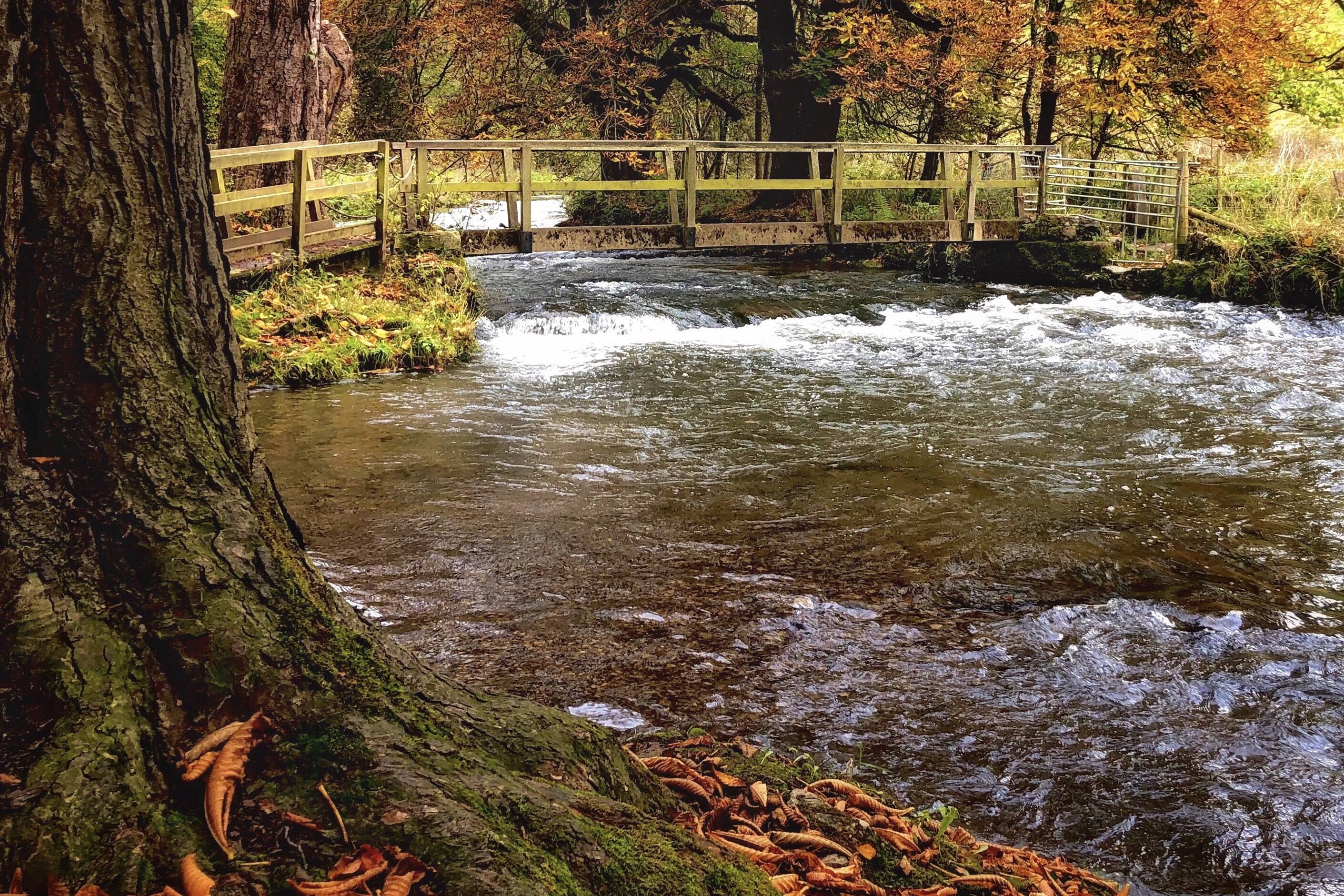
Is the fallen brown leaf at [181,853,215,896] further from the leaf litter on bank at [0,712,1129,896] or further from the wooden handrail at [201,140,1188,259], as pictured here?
the wooden handrail at [201,140,1188,259]

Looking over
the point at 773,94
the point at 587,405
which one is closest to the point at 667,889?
the point at 587,405

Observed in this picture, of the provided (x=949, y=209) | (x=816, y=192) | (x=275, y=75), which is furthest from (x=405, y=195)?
(x=949, y=209)

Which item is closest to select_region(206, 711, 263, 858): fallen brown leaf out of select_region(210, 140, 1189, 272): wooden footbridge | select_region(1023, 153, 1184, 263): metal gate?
select_region(210, 140, 1189, 272): wooden footbridge

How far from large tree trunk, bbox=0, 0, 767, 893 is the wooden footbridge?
7831 millimetres

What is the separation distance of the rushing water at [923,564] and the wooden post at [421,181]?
372 centimetres

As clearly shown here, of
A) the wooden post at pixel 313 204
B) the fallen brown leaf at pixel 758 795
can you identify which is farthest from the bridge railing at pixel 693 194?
the fallen brown leaf at pixel 758 795

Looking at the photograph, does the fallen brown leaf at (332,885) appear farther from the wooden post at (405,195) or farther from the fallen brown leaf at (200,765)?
the wooden post at (405,195)

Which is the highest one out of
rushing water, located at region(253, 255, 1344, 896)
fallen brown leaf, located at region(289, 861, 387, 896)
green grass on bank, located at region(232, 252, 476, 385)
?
green grass on bank, located at region(232, 252, 476, 385)

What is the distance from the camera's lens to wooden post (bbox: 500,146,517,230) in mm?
14695

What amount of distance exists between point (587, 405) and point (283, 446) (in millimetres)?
2784

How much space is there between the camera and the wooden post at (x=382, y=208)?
43.8 ft

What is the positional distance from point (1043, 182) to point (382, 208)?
11654 mm

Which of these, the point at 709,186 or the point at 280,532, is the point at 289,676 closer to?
the point at 280,532

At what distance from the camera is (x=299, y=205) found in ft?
38.8
